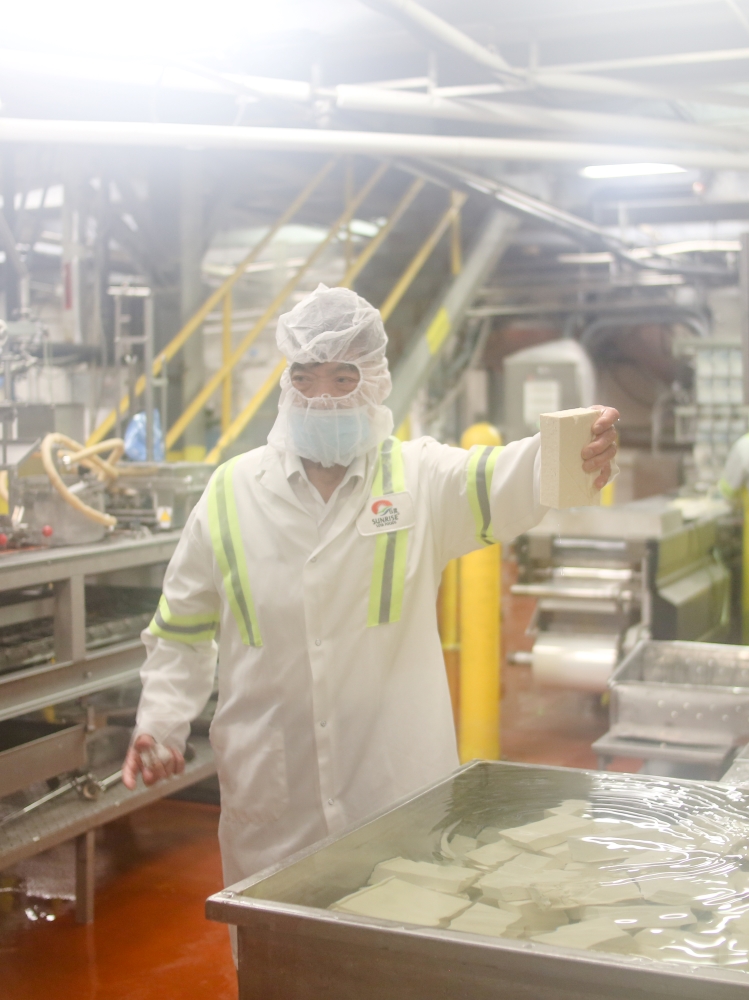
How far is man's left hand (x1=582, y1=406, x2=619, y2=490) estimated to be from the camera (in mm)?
1731

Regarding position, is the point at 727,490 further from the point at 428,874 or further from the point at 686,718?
the point at 428,874

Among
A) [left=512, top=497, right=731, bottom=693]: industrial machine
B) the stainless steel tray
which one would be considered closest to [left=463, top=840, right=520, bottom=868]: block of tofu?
the stainless steel tray

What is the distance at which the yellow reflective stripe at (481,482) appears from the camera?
6.55ft

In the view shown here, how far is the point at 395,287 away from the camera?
21.3 ft

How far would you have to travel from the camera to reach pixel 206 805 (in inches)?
168

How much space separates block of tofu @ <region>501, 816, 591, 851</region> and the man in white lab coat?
417 millimetres

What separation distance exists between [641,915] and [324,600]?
33.6 inches

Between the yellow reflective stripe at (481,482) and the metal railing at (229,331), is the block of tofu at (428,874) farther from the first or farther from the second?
the metal railing at (229,331)

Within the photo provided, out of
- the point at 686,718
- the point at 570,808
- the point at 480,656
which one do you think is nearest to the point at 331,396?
the point at 570,808

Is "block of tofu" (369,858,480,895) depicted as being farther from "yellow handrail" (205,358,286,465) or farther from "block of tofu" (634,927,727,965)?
"yellow handrail" (205,358,286,465)

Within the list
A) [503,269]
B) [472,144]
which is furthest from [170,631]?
[503,269]

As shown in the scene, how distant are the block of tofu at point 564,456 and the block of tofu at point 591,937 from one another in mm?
647

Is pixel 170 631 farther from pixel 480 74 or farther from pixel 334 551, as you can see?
pixel 480 74

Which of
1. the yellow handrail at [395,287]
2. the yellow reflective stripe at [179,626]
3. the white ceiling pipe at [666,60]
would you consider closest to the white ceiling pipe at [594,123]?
the white ceiling pipe at [666,60]
